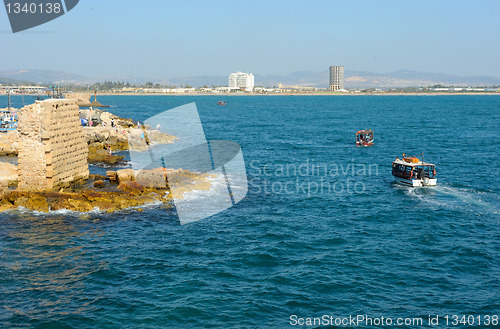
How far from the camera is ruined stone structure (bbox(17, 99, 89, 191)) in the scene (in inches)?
1128

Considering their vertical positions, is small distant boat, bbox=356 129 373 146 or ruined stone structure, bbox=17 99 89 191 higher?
ruined stone structure, bbox=17 99 89 191

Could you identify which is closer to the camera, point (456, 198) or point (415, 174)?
point (456, 198)

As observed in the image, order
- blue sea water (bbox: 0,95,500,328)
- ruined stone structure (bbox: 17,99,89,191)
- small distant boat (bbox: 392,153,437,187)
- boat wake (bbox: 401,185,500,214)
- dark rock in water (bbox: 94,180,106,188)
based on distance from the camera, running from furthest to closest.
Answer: small distant boat (bbox: 392,153,437,187)
dark rock in water (bbox: 94,180,106,188)
boat wake (bbox: 401,185,500,214)
ruined stone structure (bbox: 17,99,89,191)
blue sea water (bbox: 0,95,500,328)

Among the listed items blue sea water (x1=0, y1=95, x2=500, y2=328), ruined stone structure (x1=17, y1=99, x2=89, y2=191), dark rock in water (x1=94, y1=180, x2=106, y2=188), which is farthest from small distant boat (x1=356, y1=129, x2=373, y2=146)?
ruined stone structure (x1=17, y1=99, x2=89, y2=191)

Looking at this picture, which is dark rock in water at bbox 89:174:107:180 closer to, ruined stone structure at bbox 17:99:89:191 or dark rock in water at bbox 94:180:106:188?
dark rock in water at bbox 94:180:106:188

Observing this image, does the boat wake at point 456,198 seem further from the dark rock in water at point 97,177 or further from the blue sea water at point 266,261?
the dark rock in water at point 97,177

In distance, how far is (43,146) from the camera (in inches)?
1133

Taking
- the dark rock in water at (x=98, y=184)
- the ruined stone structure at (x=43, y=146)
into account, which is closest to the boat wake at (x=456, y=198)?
the dark rock in water at (x=98, y=184)

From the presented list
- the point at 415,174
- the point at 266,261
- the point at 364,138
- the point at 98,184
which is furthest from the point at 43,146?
the point at 364,138

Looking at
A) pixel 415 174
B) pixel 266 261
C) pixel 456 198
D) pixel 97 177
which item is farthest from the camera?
pixel 415 174

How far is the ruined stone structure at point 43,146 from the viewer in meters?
28.6

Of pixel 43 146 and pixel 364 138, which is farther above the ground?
pixel 43 146

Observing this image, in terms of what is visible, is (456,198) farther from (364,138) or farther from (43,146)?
(364,138)

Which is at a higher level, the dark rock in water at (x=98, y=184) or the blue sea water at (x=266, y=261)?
the dark rock in water at (x=98, y=184)
